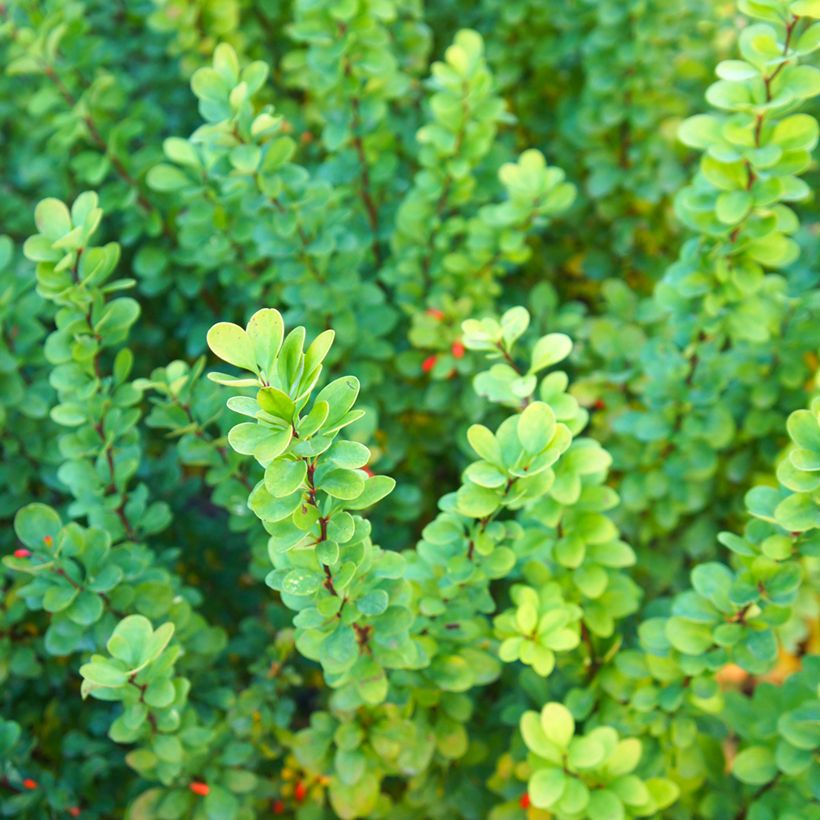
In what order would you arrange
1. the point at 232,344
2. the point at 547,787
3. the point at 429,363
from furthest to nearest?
1. the point at 429,363
2. the point at 547,787
3. the point at 232,344

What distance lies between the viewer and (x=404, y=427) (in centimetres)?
207

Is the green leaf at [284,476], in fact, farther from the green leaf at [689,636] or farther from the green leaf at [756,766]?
the green leaf at [756,766]

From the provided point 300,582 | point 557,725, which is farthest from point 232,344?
point 557,725

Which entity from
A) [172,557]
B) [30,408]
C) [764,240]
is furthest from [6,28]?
[764,240]

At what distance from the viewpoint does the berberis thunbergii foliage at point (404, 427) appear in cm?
129

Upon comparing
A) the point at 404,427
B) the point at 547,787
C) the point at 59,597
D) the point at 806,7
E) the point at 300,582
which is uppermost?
the point at 806,7

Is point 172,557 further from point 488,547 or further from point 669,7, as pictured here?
point 669,7

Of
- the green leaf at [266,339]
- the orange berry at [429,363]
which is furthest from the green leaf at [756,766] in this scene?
the green leaf at [266,339]

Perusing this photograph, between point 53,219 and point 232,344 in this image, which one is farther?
point 53,219

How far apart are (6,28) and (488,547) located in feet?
4.73

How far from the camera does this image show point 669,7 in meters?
2.07

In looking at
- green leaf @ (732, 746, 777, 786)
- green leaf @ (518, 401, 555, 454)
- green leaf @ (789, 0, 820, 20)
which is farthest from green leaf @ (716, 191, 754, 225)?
green leaf @ (732, 746, 777, 786)

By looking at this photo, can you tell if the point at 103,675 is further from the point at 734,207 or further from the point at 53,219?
the point at 734,207

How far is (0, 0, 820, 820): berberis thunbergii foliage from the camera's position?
1291 mm
